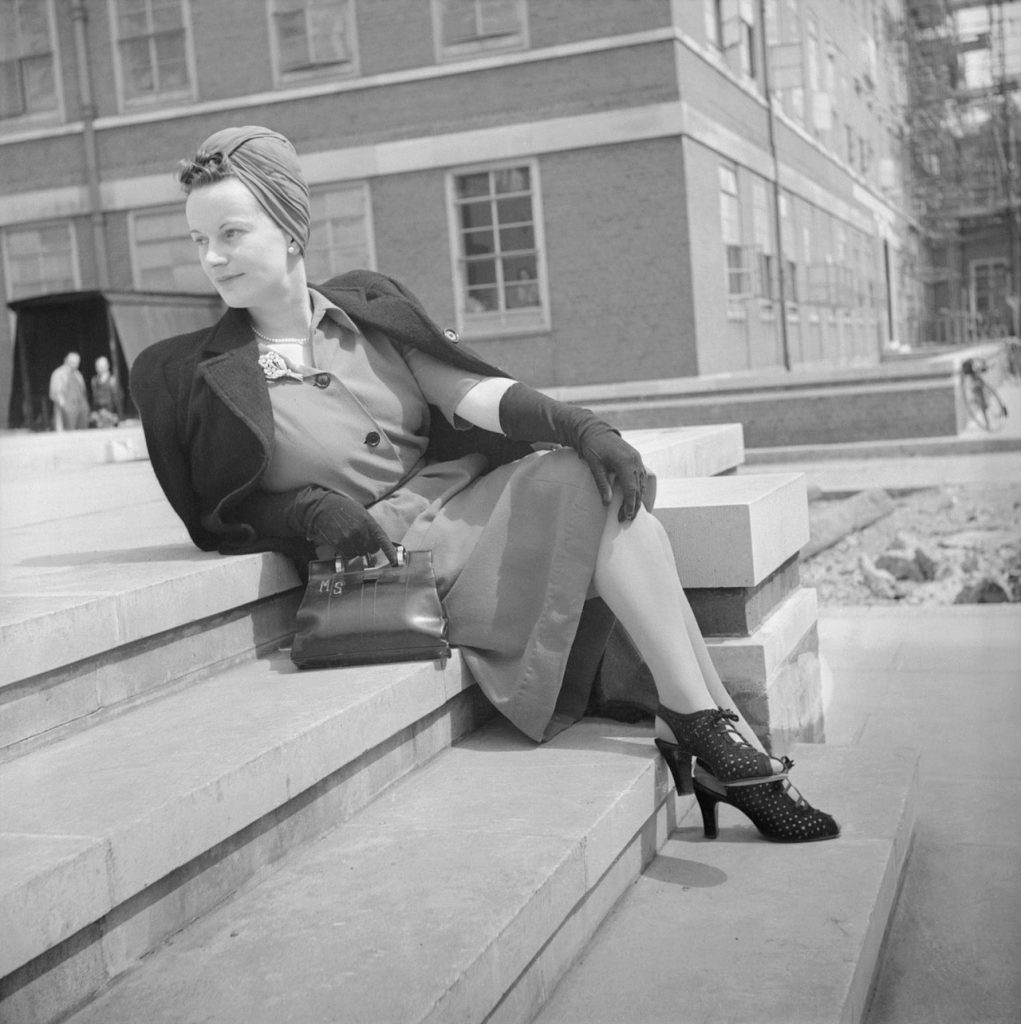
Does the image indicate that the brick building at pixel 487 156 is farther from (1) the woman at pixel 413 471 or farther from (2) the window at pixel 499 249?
(1) the woman at pixel 413 471

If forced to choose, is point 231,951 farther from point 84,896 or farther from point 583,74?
point 583,74

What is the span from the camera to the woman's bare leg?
277 cm

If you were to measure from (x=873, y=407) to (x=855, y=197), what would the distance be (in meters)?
10.8

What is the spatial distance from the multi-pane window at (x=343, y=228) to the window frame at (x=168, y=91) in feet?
7.01

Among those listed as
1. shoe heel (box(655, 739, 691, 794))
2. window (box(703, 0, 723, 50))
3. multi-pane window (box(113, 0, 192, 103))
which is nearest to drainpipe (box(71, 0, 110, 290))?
Result: multi-pane window (box(113, 0, 192, 103))

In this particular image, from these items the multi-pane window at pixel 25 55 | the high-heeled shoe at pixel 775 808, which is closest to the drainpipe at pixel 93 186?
the multi-pane window at pixel 25 55

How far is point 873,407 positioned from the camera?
1334 cm

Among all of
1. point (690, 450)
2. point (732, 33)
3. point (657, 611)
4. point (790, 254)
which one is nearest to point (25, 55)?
point (732, 33)

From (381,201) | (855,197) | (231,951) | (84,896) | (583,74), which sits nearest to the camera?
(84,896)

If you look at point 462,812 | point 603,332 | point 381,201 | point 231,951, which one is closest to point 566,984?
point 462,812

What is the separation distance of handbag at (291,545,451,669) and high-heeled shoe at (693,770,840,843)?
0.60 m

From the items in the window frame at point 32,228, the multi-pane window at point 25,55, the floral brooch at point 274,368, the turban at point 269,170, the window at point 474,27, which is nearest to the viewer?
the turban at point 269,170

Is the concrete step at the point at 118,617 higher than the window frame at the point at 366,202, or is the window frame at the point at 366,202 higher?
the window frame at the point at 366,202

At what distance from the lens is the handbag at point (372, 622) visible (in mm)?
2797
